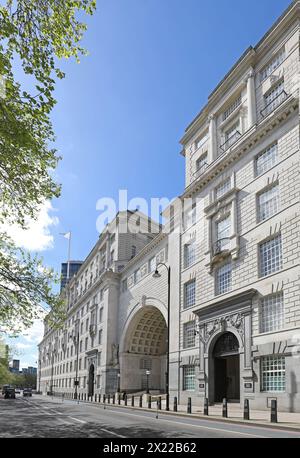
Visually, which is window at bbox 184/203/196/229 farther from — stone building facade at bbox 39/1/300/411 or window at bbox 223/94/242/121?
window at bbox 223/94/242/121

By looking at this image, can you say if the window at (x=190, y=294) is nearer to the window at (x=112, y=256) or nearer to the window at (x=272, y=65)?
the window at (x=272, y=65)

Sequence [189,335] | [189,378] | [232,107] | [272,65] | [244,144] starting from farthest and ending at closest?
[189,335]
[189,378]
[232,107]
[244,144]
[272,65]

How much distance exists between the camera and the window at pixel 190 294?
38719 millimetres

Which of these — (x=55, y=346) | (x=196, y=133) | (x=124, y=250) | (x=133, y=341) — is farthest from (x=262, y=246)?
(x=55, y=346)

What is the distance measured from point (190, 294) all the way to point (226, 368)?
7.25 metres

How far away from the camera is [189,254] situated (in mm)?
40438

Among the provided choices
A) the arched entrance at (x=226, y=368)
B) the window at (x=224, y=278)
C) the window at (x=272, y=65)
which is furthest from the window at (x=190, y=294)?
the window at (x=272, y=65)

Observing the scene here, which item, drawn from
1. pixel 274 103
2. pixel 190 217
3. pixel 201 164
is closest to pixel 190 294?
pixel 190 217

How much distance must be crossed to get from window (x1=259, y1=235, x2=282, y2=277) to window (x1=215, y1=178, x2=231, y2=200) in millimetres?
6938

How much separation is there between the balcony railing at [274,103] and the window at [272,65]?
7.93 ft

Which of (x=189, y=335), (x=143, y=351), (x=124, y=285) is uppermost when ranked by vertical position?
(x=124, y=285)

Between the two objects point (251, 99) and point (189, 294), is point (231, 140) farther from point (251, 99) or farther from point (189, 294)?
point (189, 294)

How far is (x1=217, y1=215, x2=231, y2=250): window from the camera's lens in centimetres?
3366

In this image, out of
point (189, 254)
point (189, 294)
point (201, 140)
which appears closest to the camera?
point (189, 294)
